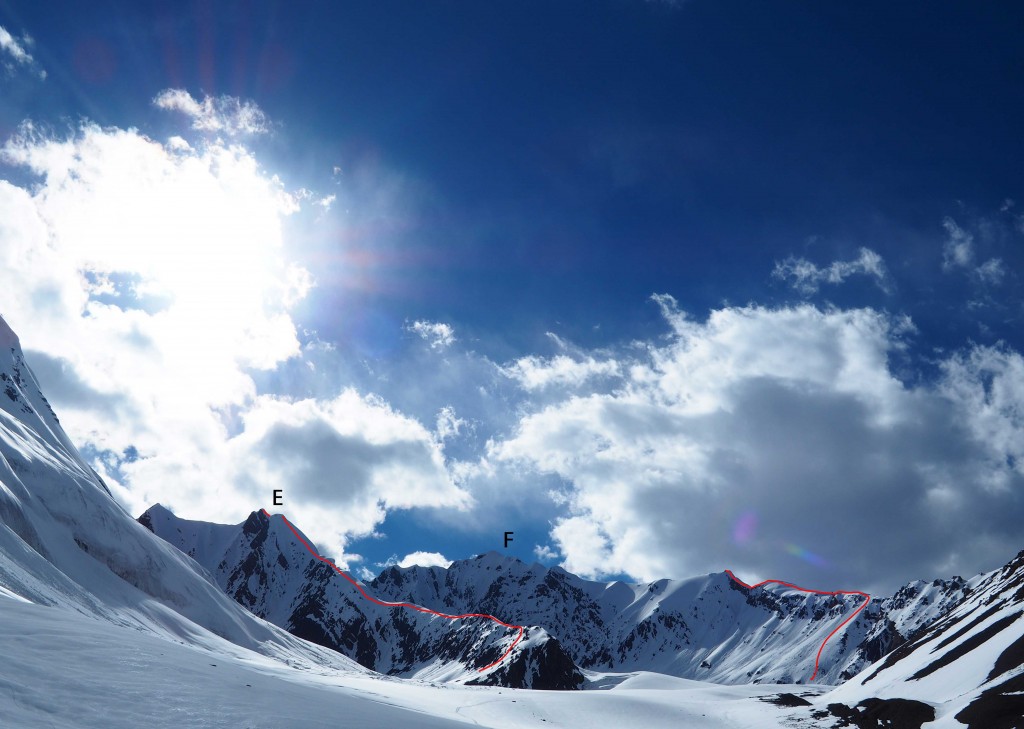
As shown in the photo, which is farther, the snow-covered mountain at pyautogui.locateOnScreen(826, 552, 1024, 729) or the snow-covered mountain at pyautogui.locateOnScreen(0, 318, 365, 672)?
the snow-covered mountain at pyautogui.locateOnScreen(0, 318, 365, 672)

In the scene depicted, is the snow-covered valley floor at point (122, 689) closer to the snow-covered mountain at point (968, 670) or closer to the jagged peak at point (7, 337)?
the snow-covered mountain at point (968, 670)

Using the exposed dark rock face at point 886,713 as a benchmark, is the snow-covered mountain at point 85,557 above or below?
above

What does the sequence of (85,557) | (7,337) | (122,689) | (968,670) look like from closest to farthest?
(122,689) → (968,670) → (85,557) → (7,337)

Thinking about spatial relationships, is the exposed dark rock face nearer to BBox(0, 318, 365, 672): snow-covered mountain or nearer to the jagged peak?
BBox(0, 318, 365, 672): snow-covered mountain

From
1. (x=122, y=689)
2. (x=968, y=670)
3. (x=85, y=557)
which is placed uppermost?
(x=85, y=557)

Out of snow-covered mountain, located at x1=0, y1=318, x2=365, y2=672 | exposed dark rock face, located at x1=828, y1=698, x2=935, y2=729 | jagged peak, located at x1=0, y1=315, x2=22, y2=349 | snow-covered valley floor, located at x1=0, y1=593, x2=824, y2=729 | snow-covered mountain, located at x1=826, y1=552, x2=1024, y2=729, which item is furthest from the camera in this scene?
jagged peak, located at x1=0, y1=315, x2=22, y2=349

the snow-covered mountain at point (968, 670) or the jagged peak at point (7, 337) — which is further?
the jagged peak at point (7, 337)

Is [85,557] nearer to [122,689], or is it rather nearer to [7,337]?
[7,337]

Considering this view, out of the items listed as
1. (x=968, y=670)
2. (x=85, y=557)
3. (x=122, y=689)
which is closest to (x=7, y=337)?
(x=85, y=557)

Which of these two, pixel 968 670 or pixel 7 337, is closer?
pixel 968 670

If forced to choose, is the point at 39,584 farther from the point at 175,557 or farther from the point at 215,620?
the point at 175,557

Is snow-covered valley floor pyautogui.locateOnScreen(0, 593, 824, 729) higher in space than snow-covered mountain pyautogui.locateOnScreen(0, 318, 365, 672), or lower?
lower

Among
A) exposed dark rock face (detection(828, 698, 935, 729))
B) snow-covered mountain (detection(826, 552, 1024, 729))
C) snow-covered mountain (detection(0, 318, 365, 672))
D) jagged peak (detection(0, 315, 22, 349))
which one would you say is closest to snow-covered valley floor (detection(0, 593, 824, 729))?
snow-covered mountain (detection(826, 552, 1024, 729))

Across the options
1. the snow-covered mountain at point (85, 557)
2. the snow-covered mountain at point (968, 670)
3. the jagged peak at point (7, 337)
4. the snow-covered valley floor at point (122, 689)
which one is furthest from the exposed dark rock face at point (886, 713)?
the jagged peak at point (7, 337)
